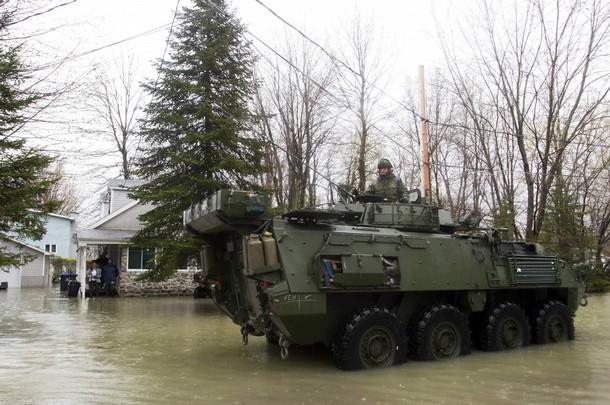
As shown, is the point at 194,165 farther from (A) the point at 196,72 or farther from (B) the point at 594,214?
(B) the point at 594,214

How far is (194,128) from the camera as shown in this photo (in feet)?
62.8

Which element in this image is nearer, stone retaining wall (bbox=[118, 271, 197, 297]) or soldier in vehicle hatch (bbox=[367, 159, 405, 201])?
soldier in vehicle hatch (bbox=[367, 159, 405, 201])

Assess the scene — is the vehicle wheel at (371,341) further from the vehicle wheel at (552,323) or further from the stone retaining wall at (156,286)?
the stone retaining wall at (156,286)

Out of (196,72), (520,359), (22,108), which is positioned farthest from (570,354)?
(196,72)

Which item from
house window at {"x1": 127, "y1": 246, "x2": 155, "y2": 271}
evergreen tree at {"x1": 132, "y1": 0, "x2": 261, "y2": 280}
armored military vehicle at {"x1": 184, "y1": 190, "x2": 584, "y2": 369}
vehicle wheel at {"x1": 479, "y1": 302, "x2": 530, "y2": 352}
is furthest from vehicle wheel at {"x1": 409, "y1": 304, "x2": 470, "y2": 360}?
house window at {"x1": 127, "y1": 246, "x2": 155, "y2": 271}

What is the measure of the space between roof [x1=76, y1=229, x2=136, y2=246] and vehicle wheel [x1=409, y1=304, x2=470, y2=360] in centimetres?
1665

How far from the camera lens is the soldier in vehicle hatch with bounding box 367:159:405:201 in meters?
10.3

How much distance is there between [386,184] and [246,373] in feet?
14.6

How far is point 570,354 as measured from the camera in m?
9.22

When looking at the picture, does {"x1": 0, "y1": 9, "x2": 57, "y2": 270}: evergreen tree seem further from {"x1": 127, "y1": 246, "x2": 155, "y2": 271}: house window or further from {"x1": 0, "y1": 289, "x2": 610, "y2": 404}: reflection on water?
{"x1": 127, "y1": 246, "x2": 155, "y2": 271}: house window

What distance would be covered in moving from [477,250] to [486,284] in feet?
1.84

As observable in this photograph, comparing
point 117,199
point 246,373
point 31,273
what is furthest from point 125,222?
point 246,373

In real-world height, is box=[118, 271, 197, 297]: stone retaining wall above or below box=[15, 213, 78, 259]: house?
below

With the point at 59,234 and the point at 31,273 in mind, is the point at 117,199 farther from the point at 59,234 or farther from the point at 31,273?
the point at 59,234
